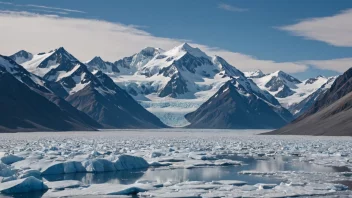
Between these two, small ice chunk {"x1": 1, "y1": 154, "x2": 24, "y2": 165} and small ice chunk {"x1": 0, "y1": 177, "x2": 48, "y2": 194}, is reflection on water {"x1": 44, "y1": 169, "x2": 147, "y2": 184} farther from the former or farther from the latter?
small ice chunk {"x1": 1, "y1": 154, "x2": 24, "y2": 165}

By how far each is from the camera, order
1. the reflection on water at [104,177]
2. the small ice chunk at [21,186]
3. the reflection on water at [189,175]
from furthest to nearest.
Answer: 1. the reflection on water at [189,175]
2. the reflection on water at [104,177]
3. the small ice chunk at [21,186]

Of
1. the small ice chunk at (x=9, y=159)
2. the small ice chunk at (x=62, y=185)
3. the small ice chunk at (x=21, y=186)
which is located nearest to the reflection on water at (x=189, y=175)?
the small ice chunk at (x=62, y=185)

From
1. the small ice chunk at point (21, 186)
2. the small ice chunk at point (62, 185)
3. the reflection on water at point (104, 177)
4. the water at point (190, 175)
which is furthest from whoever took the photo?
the water at point (190, 175)

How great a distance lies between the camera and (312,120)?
7682 inches

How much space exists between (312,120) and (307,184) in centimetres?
16244

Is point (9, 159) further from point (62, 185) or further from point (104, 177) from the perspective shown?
point (62, 185)

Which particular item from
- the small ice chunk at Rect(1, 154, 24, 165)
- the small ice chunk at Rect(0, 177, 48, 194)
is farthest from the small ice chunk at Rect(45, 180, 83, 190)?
the small ice chunk at Rect(1, 154, 24, 165)

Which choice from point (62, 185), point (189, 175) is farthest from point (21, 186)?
point (189, 175)

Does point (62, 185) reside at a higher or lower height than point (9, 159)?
lower

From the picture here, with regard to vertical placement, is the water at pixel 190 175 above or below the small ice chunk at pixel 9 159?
below

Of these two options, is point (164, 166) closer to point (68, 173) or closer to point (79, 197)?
point (68, 173)

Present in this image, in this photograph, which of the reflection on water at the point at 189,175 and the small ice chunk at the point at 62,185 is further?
the reflection on water at the point at 189,175

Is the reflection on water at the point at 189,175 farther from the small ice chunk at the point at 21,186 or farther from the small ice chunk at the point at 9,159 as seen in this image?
the small ice chunk at the point at 9,159

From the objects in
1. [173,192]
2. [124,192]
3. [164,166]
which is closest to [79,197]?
[124,192]
